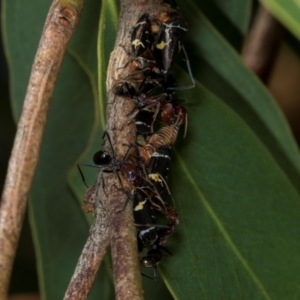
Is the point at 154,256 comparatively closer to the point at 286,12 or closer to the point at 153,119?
the point at 153,119

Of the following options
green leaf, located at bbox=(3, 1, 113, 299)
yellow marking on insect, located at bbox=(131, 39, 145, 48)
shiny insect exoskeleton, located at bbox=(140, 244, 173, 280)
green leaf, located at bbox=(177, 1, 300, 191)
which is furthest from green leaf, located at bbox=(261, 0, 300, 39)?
green leaf, located at bbox=(3, 1, 113, 299)

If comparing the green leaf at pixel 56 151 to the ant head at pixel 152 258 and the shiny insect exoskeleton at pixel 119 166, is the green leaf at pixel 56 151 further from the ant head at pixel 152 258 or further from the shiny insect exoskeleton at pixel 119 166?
the shiny insect exoskeleton at pixel 119 166

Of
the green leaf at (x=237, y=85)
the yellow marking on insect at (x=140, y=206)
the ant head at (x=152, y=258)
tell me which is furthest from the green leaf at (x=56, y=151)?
the yellow marking on insect at (x=140, y=206)

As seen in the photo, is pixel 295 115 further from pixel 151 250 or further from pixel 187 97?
pixel 151 250

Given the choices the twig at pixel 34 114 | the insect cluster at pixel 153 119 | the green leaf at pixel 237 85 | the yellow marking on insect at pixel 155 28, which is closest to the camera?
the twig at pixel 34 114

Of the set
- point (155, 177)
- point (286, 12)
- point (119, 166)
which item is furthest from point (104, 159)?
point (286, 12)

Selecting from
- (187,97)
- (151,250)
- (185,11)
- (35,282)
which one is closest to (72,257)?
(151,250)

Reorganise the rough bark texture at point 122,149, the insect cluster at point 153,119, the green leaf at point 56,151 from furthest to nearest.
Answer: the green leaf at point 56,151
the insect cluster at point 153,119
the rough bark texture at point 122,149
